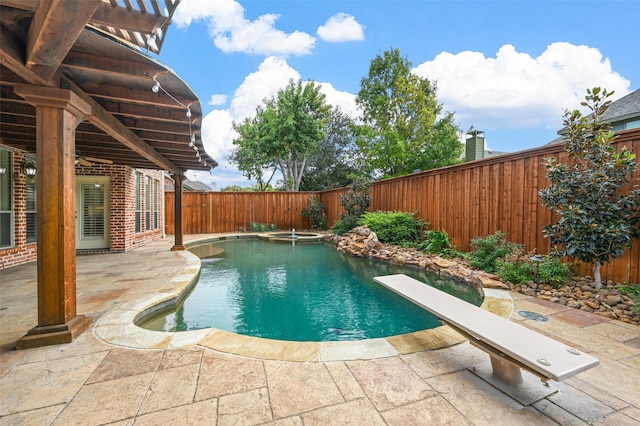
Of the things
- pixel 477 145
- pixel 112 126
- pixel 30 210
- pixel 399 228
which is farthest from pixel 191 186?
pixel 112 126

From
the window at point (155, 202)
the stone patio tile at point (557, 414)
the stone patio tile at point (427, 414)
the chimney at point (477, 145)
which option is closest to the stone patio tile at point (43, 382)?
the stone patio tile at point (427, 414)

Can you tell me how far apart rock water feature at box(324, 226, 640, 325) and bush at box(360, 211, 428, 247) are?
36 cm

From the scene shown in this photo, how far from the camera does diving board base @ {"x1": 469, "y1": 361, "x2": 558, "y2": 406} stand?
165 centimetres

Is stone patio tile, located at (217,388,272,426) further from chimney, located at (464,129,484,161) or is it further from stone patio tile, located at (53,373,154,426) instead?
chimney, located at (464,129,484,161)

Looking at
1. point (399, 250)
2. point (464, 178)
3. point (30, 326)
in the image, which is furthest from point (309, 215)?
point (30, 326)

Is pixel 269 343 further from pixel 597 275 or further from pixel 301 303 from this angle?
pixel 597 275

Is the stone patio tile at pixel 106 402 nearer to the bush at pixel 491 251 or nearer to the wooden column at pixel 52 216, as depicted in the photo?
the wooden column at pixel 52 216

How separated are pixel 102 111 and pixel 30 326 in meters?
2.26

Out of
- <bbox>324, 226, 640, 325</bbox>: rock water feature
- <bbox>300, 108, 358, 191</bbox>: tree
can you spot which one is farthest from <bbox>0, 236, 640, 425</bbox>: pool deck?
<bbox>300, 108, 358, 191</bbox>: tree

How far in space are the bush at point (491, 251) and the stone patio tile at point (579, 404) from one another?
3162 mm

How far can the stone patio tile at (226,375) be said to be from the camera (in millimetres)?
1735

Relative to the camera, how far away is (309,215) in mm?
13461

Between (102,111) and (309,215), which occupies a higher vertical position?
(102,111)

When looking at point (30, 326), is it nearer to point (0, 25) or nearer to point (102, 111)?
point (102, 111)
